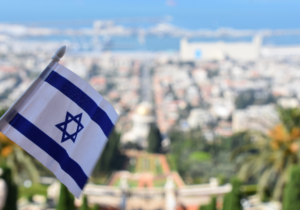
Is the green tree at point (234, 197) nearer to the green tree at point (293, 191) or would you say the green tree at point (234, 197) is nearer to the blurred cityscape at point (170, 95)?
the green tree at point (293, 191)

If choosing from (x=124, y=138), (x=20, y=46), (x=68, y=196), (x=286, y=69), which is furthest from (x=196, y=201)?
(x=20, y=46)

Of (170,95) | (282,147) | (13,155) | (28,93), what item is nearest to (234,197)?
(282,147)

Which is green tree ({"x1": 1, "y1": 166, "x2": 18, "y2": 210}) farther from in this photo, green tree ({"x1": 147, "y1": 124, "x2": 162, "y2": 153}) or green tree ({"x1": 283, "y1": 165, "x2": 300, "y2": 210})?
green tree ({"x1": 147, "y1": 124, "x2": 162, "y2": 153})

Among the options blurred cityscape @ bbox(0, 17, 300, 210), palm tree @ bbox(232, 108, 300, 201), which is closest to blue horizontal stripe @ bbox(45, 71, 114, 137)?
palm tree @ bbox(232, 108, 300, 201)

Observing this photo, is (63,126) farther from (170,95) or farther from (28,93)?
(170,95)

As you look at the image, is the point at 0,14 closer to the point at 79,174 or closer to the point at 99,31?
the point at 99,31
